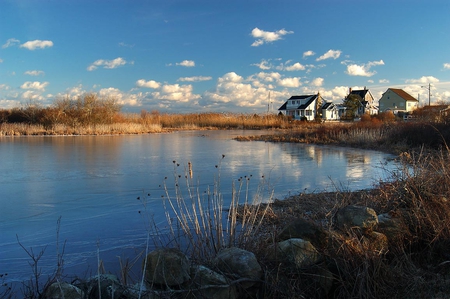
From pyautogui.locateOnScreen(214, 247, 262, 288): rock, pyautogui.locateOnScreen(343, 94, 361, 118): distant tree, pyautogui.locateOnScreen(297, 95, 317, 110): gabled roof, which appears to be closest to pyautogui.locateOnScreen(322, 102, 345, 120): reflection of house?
pyautogui.locateOnScreen(297, 95, 317, 110): gabled roof

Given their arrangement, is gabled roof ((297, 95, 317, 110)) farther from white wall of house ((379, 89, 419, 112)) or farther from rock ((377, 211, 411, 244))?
rock ((377, 211, 411, 244))

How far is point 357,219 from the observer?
381 cm

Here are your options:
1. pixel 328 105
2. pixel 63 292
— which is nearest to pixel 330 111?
pixel 328 105

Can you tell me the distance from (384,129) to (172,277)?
20570 millimetres

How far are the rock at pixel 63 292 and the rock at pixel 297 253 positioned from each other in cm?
157

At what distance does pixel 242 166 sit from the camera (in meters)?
11.2

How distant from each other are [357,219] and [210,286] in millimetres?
1841

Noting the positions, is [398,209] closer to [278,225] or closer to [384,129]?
[278,225]

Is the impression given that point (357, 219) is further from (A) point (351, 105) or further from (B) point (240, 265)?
(A) point (351, 105)

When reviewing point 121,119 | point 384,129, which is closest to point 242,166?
point 384,129

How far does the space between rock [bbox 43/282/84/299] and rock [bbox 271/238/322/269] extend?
1569 mm

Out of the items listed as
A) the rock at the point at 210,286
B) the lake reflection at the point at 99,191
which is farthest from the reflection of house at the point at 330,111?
the rock at the point at 210,286

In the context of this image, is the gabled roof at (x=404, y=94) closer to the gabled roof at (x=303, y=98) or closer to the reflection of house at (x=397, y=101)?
the reflection of house at (x=397, y=101)

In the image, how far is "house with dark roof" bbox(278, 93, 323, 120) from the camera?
6106 centimetres
